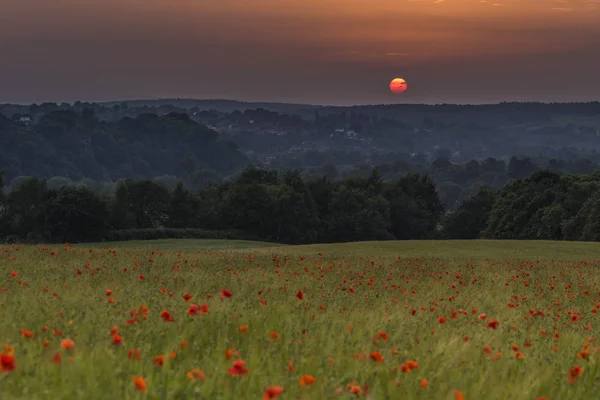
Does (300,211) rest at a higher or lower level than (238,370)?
lower

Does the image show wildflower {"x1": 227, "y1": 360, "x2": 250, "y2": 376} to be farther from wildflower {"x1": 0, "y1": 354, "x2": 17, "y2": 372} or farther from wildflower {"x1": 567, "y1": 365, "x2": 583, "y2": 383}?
wildflower {"x1": 567, "y1": 365, "x2": 583, "y2": 383}

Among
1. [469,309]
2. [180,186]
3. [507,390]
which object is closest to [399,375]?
[507,390]

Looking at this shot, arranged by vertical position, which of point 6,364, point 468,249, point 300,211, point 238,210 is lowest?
point 300,211

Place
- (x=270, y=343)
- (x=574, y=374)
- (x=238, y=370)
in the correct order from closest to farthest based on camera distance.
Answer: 1. (x=238, y=370)
2. (x=574, y=374)
3. (x=270, y=343)

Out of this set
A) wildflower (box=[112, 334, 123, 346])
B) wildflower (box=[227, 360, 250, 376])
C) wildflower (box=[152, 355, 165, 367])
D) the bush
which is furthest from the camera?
the bush

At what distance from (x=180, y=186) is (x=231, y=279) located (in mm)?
88284

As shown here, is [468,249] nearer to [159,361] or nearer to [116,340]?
[116,340]

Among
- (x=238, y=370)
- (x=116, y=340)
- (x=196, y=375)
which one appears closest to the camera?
(x=238, y=370)

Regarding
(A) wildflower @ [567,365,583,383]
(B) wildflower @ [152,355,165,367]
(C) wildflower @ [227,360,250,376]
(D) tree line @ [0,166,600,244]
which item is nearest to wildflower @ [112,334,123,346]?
(B) wildflower @ [152,355,165,367]

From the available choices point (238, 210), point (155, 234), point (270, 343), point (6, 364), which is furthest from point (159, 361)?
point (238, 210)

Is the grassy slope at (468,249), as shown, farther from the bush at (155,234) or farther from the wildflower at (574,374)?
the bush at (155,234)

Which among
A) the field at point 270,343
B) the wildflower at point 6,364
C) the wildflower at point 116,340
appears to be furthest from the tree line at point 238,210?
the wildflower at point 6,364

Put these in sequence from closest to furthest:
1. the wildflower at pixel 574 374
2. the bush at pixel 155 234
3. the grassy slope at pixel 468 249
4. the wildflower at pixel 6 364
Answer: the wildflower at pixel 6 364 < the wildflower at pixel 574 374 < the grassy slope at pixel 468 249 < the bush at pixel 155 234

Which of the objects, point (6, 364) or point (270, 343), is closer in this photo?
point (6, 364)
